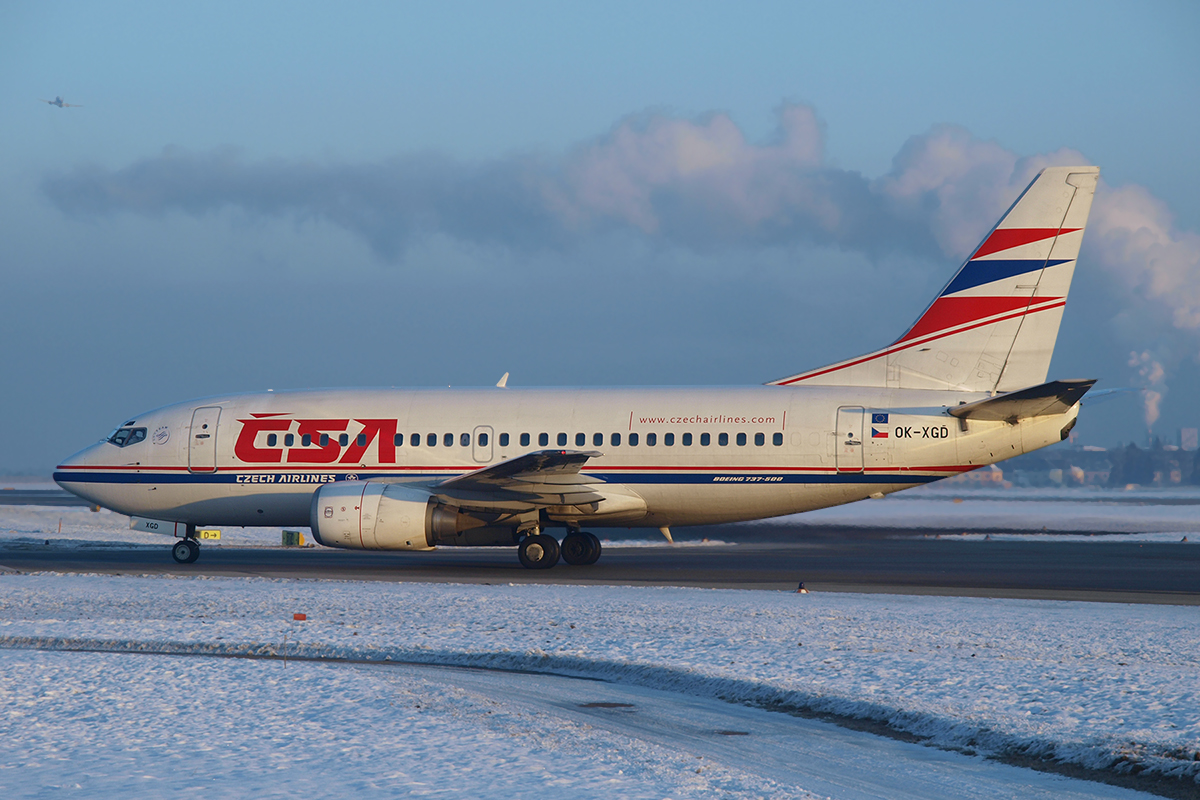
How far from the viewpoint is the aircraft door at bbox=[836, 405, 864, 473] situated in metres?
19.3

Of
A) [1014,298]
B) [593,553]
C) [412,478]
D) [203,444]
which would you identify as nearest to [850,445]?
[1014,298]

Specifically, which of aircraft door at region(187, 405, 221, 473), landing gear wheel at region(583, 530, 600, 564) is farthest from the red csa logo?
landing gear wheel at region(583, 530, 600, 564)

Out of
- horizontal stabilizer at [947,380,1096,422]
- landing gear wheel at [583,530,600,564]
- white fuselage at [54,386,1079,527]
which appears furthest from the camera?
landing gear wheel at [583,530,600,564]

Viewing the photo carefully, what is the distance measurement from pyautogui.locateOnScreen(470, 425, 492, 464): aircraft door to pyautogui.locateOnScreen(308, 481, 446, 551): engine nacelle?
1947 mm

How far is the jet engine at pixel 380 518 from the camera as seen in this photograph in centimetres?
1873

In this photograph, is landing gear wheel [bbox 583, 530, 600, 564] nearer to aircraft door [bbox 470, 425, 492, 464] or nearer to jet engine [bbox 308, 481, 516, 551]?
aircraft door [bbox 470, 425, 492, 464]

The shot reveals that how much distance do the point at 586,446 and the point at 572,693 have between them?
40.8ft

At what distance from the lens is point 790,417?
19.7m

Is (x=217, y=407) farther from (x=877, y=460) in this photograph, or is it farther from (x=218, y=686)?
(x=218, y=686)

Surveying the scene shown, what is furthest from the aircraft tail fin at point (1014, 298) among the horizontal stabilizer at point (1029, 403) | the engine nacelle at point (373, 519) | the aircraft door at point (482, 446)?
the engine nacelle at point (373, 519)

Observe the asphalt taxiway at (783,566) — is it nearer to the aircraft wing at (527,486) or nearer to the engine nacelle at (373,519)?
the engine nacelle at (373,519)

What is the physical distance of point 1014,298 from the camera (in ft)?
64.6

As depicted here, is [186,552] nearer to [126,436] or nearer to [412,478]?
[126,436]

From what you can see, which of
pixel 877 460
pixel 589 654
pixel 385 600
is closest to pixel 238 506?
pixel 385 600
